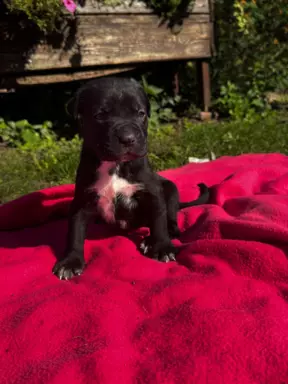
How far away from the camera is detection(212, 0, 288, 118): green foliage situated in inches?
292

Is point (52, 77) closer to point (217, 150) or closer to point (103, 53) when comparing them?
point (103, 53)

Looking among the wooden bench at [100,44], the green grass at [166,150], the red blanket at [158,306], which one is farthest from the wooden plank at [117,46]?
the red blanket at [158,306]

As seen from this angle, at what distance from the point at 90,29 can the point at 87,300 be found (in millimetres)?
4794

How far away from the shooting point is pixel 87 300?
2.09 m

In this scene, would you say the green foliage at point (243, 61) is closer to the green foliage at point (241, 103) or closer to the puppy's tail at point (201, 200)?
the green foliage at point (241, 103)

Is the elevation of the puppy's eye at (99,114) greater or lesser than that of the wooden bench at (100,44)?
greater

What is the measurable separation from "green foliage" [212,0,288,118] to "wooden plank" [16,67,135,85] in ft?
6.22

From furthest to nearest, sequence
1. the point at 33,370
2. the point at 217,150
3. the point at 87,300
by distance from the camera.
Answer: the point at 217,150, the point at 87,300, the point at 33,370

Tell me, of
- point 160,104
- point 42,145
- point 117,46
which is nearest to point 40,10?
point 117,46

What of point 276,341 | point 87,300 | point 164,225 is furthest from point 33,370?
point 164,225

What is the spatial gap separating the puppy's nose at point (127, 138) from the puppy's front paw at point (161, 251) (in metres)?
0.66

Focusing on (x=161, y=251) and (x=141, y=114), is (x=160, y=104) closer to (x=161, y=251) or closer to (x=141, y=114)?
(x=141, y=114)

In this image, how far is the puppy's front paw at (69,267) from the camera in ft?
8.31

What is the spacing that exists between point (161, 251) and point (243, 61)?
5.97 meters
